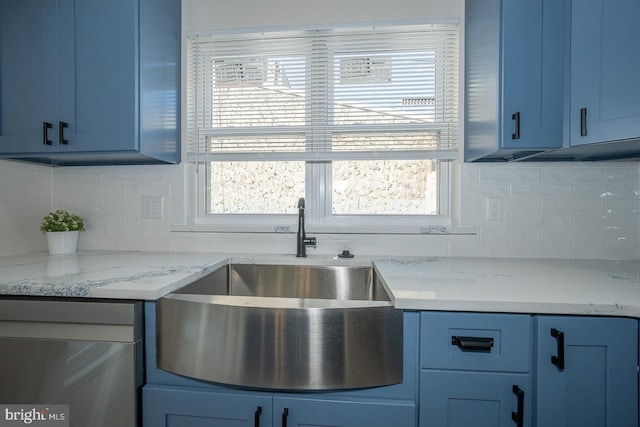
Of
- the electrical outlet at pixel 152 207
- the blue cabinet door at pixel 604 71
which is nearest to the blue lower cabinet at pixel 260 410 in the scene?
the electrical outlet at pixel 152 207

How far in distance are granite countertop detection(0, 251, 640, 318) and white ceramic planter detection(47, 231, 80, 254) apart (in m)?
0.07

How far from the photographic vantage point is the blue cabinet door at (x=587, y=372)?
0.96m

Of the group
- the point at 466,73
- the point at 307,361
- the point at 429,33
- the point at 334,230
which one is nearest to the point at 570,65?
the point at 466,73

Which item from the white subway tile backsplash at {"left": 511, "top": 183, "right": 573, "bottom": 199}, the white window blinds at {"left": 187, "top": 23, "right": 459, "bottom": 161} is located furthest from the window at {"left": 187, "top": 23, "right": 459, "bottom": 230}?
the white subway tile backsplash at {"left": 511, "top": 183, "right": 573, "bottom": 199}

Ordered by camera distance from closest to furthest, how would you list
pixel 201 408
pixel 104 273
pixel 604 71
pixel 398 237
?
pixel 201 408, pixel 604 71, pixel 104 273, pixel 398 237

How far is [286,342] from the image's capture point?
1.02m

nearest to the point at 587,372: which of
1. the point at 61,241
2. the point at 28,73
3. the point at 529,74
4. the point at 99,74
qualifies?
the point at 529,74

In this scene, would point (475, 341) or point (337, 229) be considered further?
point (337, 229)

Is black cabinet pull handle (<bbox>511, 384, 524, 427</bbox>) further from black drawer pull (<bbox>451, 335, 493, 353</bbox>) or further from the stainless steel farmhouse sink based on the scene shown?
the stainless steel farmhouse sink

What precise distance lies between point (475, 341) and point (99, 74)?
184 cm

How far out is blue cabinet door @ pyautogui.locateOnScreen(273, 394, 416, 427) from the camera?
1.02 m

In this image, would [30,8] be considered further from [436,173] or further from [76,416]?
[436,173]

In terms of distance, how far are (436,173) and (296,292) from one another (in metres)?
1.01

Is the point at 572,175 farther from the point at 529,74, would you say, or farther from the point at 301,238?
the point at 301,238
